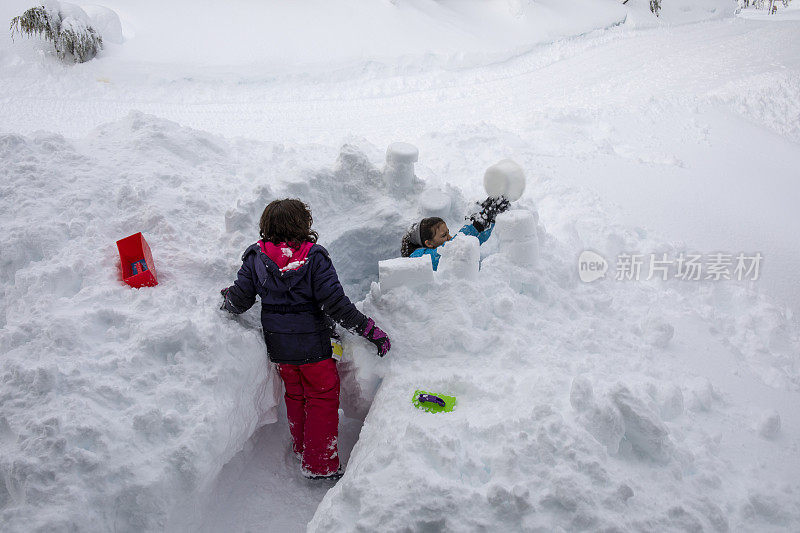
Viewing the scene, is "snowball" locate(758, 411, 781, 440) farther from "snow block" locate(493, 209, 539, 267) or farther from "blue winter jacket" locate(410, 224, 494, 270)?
"blue winter jacket" locate(410, 224, 494, 270)

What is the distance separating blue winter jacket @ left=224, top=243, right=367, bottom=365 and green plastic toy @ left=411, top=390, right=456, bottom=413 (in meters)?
0.42

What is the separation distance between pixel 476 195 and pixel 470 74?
14.2 feet

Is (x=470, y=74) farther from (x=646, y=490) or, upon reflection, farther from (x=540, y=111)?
(x=646, y=490)

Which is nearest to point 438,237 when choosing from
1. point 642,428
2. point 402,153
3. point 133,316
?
point 402,153

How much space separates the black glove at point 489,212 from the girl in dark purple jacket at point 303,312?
3.77ft

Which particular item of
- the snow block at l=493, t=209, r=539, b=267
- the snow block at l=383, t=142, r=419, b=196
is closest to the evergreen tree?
the snow block at l=383, t=142, r=419, b=196

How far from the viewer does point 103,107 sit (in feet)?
20.6

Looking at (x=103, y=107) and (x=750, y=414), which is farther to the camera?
(x=103, y=107)

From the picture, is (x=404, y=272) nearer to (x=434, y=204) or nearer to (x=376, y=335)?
(x=376, y=335)

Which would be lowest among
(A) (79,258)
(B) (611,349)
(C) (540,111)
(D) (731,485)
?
(D) (731,485)

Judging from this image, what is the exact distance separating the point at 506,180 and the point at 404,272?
3.33 ft

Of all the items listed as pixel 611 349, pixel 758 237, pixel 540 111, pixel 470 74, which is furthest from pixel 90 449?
pixel 470 74

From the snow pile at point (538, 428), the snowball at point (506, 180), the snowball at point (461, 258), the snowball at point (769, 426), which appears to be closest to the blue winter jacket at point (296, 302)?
the snow pile at point (538, 428)

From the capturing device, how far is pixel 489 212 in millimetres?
3254
